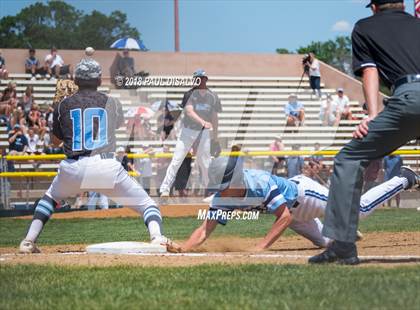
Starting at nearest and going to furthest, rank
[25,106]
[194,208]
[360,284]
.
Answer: [360,284] → [194,208] → [25,106]

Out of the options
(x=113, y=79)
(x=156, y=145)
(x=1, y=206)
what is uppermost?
(x=113, y=79)

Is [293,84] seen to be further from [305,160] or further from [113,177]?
[113,177]

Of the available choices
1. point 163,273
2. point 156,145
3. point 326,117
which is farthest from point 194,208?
point 163,273

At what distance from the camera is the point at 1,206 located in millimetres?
19266

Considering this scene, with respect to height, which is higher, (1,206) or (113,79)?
(113,79)

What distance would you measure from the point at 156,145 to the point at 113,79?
5.05 metres

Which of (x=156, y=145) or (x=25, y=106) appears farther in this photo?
(x=25, y=106)

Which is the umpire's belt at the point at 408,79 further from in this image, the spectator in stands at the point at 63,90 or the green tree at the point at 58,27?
the green tree at the point at 58,27

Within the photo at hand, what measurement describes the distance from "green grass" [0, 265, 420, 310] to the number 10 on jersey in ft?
5.71

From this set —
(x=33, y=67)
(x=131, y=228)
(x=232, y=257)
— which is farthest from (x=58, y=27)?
(x=232, y=257)

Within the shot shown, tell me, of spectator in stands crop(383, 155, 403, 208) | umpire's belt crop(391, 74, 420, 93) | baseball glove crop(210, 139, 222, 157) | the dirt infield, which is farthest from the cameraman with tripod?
umpire's belt crop(391, 74, 420, 93)

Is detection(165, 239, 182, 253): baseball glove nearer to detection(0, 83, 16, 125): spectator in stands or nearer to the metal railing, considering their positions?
the metal railing

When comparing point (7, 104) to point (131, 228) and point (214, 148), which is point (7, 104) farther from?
point (131, 228)

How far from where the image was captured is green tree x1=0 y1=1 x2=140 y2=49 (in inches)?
1939
